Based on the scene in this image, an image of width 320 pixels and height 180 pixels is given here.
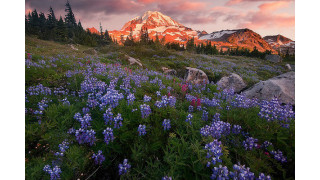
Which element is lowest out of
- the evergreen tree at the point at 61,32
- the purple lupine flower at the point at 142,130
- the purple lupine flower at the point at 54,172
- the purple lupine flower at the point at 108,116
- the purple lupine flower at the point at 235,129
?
the purple lupine flower at the point at 54,172

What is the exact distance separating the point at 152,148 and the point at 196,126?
1.02 meters

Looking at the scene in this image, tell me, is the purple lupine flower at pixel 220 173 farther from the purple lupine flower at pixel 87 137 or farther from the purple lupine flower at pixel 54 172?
the purple lupine flower at pixel 54 172

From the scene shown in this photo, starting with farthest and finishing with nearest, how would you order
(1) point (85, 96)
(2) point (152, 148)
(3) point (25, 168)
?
(1) point (85, 96) < (2) point (152, 148) < (3) point (25, 168)

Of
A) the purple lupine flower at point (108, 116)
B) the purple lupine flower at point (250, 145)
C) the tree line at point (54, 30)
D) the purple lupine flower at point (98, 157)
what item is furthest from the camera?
the tree line at point (54, 30)

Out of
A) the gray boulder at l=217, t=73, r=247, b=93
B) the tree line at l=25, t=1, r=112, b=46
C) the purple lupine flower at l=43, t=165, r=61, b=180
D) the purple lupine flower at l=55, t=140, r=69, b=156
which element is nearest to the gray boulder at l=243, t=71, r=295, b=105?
the gray boulder at l=217, t=73, r=247, b=93

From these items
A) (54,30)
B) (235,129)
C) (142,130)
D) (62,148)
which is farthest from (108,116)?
(54,30)

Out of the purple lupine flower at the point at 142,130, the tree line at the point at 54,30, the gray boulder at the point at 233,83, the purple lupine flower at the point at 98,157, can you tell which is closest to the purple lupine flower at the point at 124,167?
the purple lupine flower at the point at 98,157

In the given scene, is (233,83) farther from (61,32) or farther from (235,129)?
(61,32)

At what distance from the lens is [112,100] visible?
283cm

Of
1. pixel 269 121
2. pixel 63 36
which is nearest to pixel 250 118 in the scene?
pixel 269 121

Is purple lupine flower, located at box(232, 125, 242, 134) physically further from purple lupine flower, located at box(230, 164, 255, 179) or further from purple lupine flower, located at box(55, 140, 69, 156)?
purple lupine flower, located at box(55, 140, 69, 156)

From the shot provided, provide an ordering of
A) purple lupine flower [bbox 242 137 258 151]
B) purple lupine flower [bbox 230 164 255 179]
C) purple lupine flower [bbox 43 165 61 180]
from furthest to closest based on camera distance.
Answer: purple lupine flower [bbox 242 137 258 151] → purple lupine flower [bbox 43 165 61 180] → purple lupine flower [bbox 230 164 255 179]
